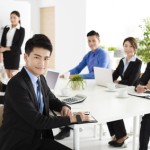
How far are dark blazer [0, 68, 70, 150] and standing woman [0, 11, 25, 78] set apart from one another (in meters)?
3.33

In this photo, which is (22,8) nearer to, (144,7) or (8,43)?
(8,43)

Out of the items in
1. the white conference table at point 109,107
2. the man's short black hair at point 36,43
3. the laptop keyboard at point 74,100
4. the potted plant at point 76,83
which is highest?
the man's short black hair at point 36,43

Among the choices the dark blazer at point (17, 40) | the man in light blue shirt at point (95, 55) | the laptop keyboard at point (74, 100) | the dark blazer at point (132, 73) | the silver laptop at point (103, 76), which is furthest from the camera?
the dark blazer at point (17, 40)

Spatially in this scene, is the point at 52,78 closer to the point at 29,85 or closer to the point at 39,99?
the point at 39,99

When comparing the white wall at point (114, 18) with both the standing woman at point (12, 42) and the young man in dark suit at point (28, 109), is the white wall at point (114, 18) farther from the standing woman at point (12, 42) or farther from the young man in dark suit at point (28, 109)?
the young man in dark suit at point (28, 109)

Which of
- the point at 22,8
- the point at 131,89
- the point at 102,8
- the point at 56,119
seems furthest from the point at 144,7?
the point at 56,119

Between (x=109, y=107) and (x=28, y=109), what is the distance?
79 cm

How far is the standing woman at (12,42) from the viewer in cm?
489

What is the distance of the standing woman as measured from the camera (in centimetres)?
489

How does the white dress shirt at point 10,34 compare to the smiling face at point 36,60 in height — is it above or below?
above

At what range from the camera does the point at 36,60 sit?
1.74 meters

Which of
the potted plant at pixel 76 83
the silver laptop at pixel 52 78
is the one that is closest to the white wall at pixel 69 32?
the potted plant at pixel 76 83

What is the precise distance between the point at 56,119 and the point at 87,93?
43.4 inches

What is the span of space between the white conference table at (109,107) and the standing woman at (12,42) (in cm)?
244
